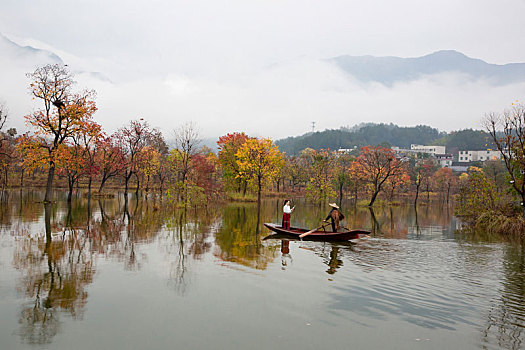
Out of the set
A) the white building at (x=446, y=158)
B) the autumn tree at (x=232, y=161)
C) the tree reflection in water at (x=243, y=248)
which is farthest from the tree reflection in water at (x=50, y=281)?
the white building at (x=446, y=158)

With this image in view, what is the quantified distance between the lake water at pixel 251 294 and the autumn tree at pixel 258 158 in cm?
3043

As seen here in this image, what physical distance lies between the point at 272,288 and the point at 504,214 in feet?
70.2

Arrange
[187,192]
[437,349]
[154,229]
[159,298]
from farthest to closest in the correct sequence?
[187,192]
[154,229]
[159,298]
[437,349]

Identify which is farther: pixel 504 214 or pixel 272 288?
pixel 504 214

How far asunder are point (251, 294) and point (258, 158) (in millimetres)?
38424

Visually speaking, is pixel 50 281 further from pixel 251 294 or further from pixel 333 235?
pixel 333 235

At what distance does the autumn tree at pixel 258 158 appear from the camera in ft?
152

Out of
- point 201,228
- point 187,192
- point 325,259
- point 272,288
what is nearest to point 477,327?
point 272,288

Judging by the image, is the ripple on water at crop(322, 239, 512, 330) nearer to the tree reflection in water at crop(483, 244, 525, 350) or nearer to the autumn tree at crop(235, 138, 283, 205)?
the tree reflection in water at crop(483, 244, 525, 350)

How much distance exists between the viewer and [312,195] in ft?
177

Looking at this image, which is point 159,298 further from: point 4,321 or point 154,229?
point 154,229

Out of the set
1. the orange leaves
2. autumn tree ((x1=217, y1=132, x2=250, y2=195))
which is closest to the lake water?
the orange leaves

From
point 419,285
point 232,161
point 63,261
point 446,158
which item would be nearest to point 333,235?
point 419,285

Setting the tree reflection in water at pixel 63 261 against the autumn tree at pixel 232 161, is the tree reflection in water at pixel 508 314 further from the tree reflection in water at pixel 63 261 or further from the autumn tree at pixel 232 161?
the autumn tree at pixel 232 161
